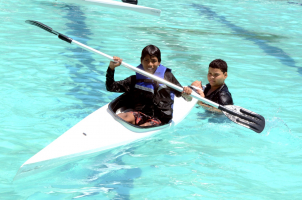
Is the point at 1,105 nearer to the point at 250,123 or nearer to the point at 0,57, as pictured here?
the point at 0,57

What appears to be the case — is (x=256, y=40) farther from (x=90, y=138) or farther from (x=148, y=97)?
(x=90, y=138)

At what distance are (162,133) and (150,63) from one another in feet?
2.55

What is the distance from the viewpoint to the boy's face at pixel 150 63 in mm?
3871

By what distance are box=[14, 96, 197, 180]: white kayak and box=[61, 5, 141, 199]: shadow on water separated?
190mm

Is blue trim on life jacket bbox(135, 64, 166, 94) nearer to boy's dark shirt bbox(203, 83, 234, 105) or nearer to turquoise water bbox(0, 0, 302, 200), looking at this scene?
turquoise water bbox(0, 0, 302, 200)

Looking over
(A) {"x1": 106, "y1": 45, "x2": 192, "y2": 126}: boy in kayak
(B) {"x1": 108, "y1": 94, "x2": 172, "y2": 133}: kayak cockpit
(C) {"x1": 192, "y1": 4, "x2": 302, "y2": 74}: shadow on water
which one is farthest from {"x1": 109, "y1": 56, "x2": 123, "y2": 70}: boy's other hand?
(C) {"x1": 192, "y1": 4, "x2": 302, "y2": 74}: shadow on water

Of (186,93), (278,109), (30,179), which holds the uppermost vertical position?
(186,93)

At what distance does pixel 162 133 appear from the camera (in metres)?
4.08

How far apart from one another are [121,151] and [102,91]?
1.76m

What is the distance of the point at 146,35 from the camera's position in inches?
334

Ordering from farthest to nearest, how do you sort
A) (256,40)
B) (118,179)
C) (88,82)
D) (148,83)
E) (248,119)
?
(256,40)
(88,82)
(248,119)
(148,83)
(118,179)

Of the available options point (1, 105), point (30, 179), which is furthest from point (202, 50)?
point (30, 179)

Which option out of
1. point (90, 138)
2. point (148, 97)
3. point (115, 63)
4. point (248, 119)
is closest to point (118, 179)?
point (90, 138)

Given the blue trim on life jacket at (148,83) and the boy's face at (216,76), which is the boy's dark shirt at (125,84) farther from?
the boy's face at (216,76)
